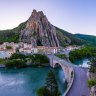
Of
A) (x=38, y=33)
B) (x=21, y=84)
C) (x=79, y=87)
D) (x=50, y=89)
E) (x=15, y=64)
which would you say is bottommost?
(x=21, y=84)

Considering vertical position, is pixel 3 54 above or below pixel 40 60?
above

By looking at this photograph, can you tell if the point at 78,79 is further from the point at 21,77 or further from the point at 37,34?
the point at 37,34

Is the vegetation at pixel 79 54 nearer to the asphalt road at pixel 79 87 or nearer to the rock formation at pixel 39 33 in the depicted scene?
the rock formation at pixel 39 33

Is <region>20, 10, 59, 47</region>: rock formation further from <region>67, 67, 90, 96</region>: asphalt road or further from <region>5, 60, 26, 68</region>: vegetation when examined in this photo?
<region>67, 67, 90, 96</region>: asphalt road

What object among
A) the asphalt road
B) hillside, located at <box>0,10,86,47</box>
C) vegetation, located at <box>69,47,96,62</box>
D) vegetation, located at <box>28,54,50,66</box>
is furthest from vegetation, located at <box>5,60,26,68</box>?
hillside, located at <box>0,10,86,47</box>

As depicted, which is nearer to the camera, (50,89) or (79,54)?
(50,89)

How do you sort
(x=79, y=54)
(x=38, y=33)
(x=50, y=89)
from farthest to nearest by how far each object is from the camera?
(x=38, y=33), (x=79, y=54), (x=50, y=89)

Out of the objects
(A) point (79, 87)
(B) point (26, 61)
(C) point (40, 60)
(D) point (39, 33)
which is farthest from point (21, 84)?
(D) point (39, 33)

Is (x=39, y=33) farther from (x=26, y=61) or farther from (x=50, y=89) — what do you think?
(x=50, y=89)

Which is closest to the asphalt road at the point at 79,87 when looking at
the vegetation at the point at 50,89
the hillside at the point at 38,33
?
the vegetation at the point at 50,89
